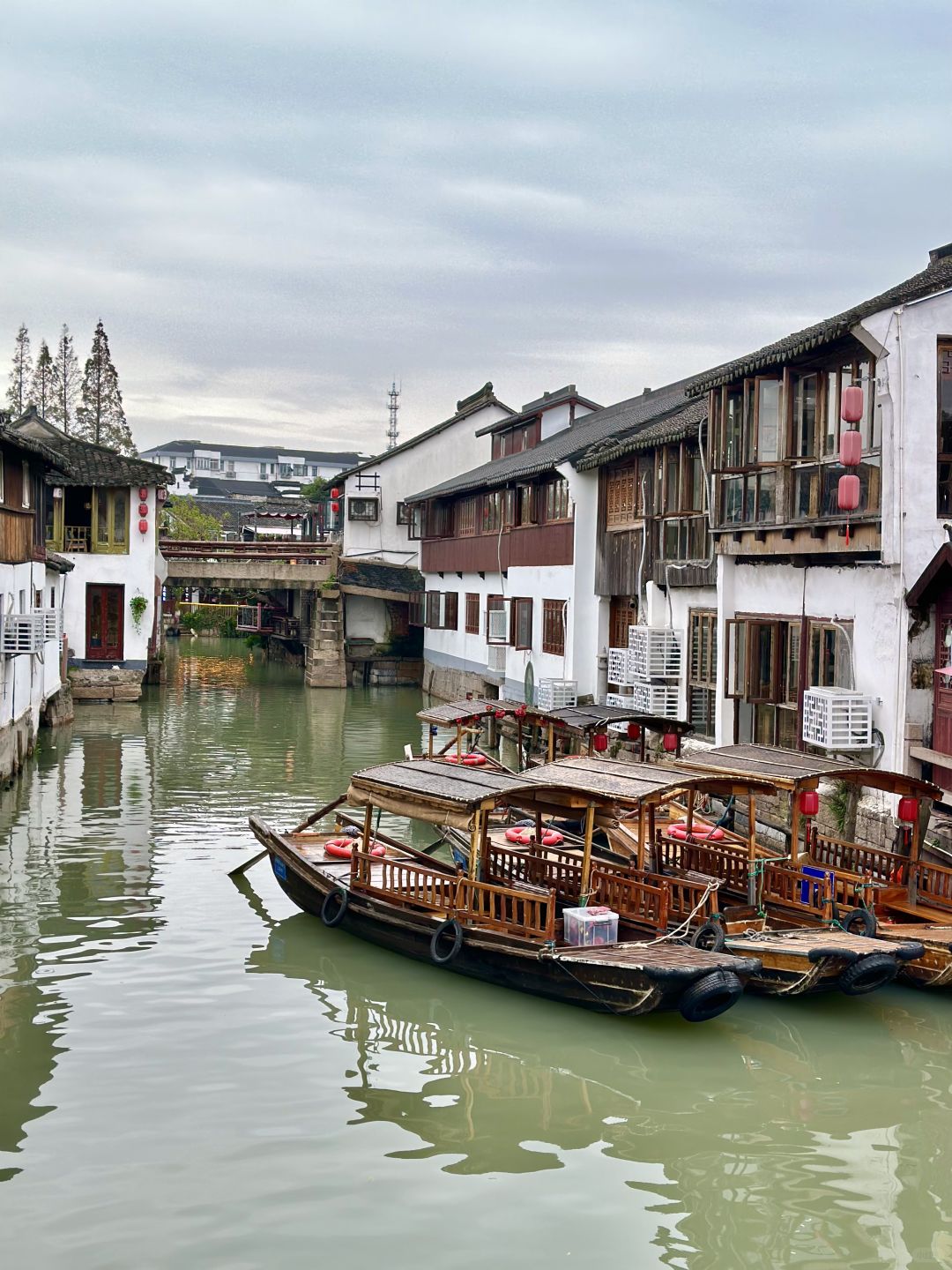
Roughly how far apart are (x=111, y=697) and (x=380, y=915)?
26.0 meters

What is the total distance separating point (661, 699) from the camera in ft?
77.0

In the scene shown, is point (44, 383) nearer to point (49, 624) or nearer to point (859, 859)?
point (49, 624)

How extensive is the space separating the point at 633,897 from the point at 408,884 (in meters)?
2.43

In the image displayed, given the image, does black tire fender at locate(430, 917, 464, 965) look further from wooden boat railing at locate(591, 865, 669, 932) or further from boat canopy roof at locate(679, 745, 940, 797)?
boat canopy roof at locate(679, 745, 940, 797)

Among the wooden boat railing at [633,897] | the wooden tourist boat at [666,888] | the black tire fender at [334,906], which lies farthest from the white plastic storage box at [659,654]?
the black tire fender at [334,906]

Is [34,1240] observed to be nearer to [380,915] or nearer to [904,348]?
[380,915]

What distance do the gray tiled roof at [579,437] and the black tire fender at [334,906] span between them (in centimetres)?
1535

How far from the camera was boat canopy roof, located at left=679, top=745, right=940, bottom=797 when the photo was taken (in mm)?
13695

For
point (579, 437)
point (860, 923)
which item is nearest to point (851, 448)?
point (860, 923)

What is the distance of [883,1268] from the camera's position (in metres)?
7.83

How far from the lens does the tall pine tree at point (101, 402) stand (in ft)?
215

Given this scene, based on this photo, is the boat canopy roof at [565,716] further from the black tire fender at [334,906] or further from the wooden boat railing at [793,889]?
the black tire fender at [334,906]

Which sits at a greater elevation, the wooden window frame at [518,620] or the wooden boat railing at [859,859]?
the wooden window frame at [518,620]

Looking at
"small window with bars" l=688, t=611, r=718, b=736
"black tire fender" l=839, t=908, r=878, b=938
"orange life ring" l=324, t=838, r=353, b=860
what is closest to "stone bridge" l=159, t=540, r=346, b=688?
"small window with bars" l=688, t=611, r=718, b=736
